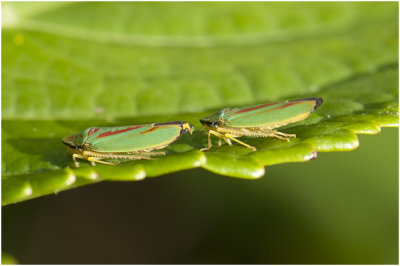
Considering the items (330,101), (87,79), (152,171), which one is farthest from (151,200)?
(152,171)

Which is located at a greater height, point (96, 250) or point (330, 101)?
point (330, 101)

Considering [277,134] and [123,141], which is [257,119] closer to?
[277,134]

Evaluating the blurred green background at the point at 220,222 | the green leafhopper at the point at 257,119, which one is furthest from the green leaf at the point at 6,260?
the green leafhopper at the point at 257,119

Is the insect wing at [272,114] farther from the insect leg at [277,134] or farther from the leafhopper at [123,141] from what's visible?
the leafhopper at [123,141]

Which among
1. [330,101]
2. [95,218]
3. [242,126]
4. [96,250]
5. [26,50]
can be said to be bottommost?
[96,250]

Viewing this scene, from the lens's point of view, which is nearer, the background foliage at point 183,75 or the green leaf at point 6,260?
the background foliage at point 183,75

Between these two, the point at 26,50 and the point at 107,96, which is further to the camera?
the point at 26,50

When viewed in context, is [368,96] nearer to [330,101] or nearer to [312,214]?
[330,101]
